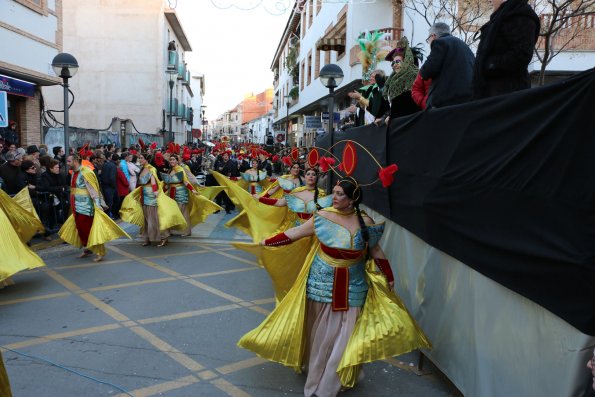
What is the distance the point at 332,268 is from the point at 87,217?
537cm

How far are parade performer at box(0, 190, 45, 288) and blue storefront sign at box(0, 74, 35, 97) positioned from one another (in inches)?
334

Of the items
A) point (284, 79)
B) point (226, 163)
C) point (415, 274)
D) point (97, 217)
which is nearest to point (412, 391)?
point (415, 274)

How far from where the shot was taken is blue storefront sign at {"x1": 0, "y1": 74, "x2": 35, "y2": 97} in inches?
535

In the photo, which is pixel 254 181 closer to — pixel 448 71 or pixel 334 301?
pixel 448 71

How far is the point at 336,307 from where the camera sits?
3.84 meters

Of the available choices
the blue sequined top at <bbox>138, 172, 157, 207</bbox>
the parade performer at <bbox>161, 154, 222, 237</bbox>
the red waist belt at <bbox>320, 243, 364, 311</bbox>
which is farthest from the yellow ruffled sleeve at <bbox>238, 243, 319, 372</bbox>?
the parade performer at <bbox>161, 154, 222, 237</bbox>

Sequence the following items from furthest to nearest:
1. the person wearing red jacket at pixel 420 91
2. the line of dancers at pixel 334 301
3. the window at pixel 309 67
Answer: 1. the window at pixel 309 67
2. the person wearing red jacket at pixel 420 91
3. the line of dancers at pixel 334 301

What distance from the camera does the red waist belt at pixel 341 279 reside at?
3.83 meters

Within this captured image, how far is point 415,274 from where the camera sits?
464cm

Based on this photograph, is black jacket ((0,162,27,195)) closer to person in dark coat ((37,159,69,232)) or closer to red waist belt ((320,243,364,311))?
person in dark coat ((37,159,69,232))

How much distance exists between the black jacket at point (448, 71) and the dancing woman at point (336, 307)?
1.47m

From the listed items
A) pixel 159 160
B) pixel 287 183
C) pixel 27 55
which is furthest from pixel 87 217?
pixel 27 55

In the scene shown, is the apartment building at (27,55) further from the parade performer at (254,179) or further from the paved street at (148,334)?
the paved street at (148,334)

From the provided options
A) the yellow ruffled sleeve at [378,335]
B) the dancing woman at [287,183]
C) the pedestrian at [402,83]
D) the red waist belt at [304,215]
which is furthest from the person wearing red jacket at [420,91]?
the dancing woman at [287,183]
